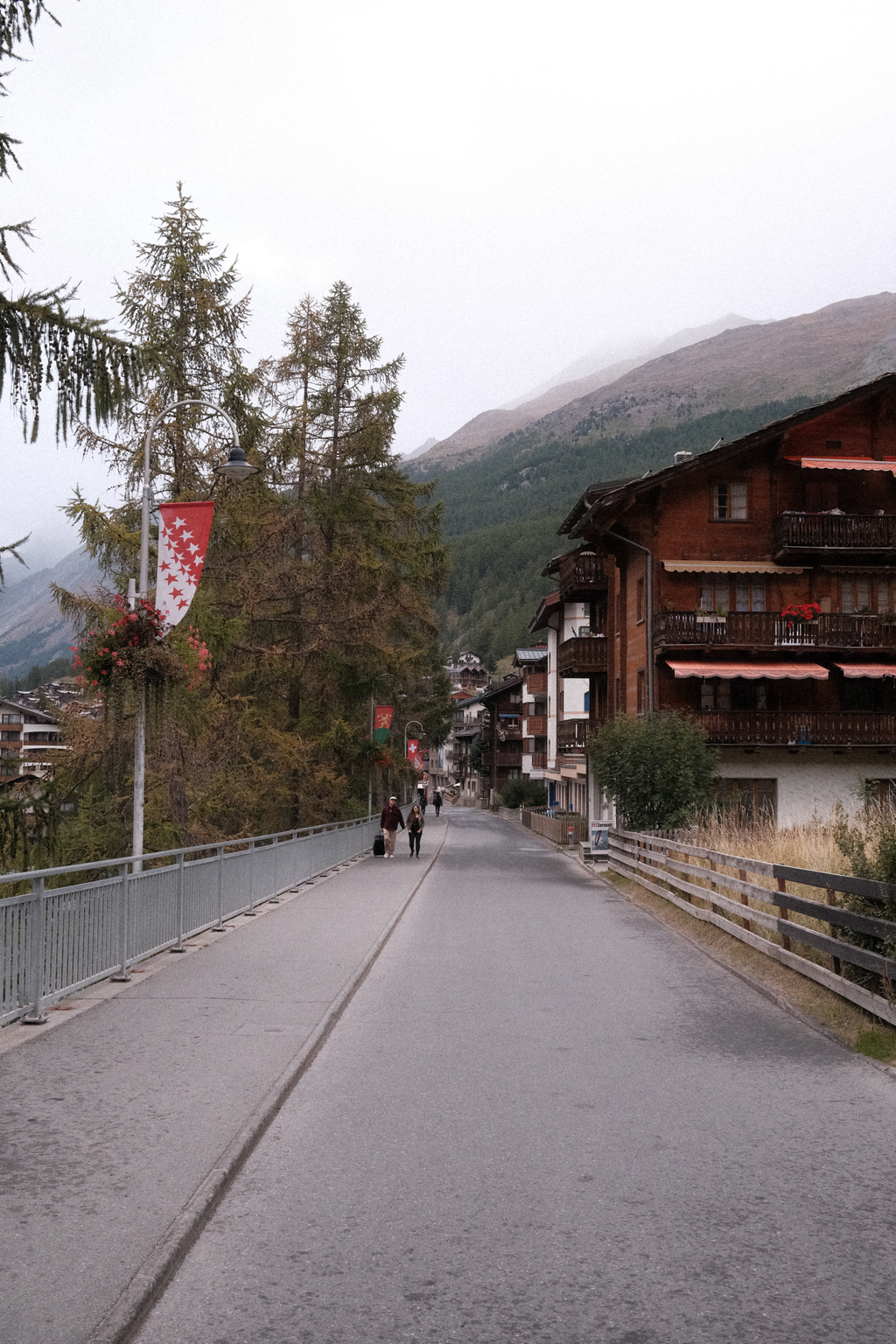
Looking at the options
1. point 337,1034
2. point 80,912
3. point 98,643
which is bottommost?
point 337,1034

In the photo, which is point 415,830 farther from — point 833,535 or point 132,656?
point 132,656

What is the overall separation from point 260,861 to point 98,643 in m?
5.62

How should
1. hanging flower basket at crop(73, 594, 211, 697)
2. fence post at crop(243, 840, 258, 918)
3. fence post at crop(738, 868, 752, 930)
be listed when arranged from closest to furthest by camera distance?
fence post at crop(738, 868, 752, 930)
hanging flower basket at crop(73, 594, 211, 697)
fence post at crop(243, 840, 258, 918)

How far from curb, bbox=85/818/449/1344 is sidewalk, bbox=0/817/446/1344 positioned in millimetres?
18

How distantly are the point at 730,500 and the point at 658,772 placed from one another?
14.9 m

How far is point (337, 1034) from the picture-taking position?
30.0ft

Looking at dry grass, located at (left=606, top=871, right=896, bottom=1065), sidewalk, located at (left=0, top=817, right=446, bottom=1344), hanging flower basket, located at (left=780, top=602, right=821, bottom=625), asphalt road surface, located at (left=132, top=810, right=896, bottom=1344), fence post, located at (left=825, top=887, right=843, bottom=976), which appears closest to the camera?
asphalt road surface, located at (left=132, top=810, right=896, bottom=1344)

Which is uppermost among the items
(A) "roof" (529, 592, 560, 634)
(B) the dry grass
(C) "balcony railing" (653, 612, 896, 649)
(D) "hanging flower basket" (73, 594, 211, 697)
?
(A) "roof" (529, 592, 560, 634)

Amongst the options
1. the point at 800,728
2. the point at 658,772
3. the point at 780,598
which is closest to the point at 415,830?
the point at 658,772

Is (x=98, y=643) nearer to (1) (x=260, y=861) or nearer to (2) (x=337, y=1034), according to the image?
(1) (x=260, y=861)

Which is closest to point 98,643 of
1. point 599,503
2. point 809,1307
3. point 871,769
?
point 809,1307

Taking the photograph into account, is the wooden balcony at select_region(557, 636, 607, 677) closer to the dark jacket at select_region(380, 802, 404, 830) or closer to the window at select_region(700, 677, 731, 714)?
the window at select_region(700, 677, 731, 714)

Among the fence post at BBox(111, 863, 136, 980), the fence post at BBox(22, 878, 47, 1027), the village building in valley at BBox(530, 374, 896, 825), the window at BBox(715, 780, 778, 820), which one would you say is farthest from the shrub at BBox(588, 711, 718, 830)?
the fence post at BBox(22, 878, 47, 1027)

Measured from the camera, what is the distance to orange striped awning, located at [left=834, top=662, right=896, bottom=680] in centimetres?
3744
